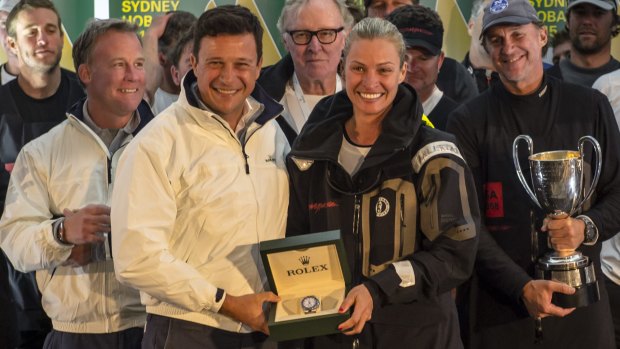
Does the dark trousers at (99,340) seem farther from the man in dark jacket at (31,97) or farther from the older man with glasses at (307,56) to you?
the man in dark jacket at (31,97)

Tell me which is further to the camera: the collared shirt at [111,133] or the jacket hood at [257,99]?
the collared shirt at [111,133]

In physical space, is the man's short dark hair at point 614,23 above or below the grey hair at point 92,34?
above

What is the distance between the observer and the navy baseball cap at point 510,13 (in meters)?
3.84

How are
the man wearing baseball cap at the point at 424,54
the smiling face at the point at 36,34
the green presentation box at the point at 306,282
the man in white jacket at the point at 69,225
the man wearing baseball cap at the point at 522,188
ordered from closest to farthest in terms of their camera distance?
1. the green presentation box at the point at 306,282
2. the man in white jacket at the point at 69,225
3. the man wearing baseball cap at the point at 522,188
4. the man wearing baseball cap at the point at 424,54
5. the smiling face at the point at 36,34

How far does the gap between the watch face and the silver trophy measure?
94 centimetres

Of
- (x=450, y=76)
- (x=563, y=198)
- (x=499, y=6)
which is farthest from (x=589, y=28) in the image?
(x=563, y=198)

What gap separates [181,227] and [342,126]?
24.7 inches

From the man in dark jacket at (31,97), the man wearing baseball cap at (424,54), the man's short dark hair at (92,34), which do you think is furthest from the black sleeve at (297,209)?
the man in dark jacket at (31,97)

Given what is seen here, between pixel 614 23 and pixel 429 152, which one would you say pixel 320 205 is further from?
pixel 614 23

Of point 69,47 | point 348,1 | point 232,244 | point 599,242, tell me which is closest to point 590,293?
point 599,242

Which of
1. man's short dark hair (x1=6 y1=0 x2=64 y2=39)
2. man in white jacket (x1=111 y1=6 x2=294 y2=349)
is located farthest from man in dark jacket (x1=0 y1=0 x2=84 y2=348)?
man in white jacket (x1=111 y1=6 x2=294 y2=349)

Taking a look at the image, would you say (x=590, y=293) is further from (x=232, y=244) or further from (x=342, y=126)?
(x=232, y=244)

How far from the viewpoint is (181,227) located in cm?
318

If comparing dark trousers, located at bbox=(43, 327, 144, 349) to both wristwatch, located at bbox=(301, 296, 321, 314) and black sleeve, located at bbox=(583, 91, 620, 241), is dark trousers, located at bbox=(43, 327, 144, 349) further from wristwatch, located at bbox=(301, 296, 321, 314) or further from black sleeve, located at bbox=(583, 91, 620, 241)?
black sleeve, located at bbox=(583, 91, 620, 241)
